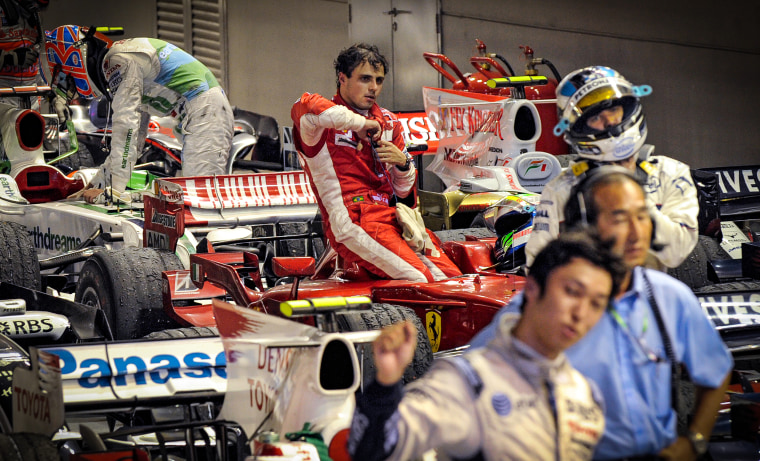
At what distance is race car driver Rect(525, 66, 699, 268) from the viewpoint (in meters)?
2.88

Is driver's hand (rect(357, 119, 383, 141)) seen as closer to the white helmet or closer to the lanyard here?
the white helmet

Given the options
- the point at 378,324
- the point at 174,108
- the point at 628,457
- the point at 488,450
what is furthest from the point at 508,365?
the point at 174,108

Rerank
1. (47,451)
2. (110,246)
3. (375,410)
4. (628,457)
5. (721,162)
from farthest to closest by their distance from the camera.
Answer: (721,162), (110,246), (47,451), (628,457), (375,410)

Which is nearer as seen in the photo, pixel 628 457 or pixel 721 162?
pixel 628 457

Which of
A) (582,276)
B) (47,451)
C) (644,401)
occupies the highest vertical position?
(582,276)

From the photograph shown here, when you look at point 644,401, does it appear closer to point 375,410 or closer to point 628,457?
point 628,457

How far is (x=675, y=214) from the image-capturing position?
2.86 metres

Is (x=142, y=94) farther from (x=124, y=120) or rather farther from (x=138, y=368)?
(x=138, y=368)

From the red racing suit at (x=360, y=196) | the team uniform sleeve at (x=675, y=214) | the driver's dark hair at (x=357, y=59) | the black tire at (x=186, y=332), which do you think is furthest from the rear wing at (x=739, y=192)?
the team uniform sleeve at (x=675, y=214)

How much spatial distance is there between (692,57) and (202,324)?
307 inches

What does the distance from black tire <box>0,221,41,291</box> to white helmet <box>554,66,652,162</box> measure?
14.7 ft

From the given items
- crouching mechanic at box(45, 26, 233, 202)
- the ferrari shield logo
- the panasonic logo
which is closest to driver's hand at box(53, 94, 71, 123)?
crouching mechanic at box(45, 26, 233, 202)

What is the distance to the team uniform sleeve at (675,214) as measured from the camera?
8.92 feet

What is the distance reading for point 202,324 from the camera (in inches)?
220
